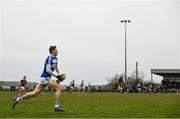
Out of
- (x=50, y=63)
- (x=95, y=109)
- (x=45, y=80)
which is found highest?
(x=50, y=63)

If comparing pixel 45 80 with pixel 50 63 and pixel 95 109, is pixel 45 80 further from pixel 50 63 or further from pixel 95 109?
pixel 95 109

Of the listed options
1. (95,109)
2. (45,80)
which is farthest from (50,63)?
(95,109)

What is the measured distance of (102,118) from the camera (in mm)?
11938

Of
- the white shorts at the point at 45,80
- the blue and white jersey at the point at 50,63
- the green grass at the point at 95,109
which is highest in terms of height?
the blue and white jersey at the point at 50,63

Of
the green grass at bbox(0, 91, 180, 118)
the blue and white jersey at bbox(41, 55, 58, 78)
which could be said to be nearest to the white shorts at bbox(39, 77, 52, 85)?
the blue and white jersey at bbox(41, 55, 58, 78)

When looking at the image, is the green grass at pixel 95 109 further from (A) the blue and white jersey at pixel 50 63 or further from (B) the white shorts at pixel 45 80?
(A) the blue and white jersey at pixel 50 63

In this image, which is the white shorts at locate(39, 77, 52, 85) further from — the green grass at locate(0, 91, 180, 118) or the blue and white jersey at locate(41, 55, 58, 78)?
the green grass at locate(0, 91, 180, 118)

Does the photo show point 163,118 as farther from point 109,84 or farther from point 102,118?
point 109,84

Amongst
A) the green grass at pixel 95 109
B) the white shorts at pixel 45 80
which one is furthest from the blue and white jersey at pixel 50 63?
the green grass at pixel 95 109

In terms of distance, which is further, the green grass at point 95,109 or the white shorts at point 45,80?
the white shorts at point 45,80

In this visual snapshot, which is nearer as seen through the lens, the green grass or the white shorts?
the green grass

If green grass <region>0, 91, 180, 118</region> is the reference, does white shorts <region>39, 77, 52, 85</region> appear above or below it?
above

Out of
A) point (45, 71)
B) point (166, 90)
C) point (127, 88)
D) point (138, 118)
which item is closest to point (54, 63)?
point (45, 71)

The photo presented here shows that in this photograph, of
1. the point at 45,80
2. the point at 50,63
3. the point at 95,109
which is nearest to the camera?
the point at 50,63
